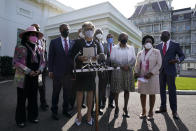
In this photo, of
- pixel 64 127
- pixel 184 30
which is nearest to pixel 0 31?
pixel 64 127

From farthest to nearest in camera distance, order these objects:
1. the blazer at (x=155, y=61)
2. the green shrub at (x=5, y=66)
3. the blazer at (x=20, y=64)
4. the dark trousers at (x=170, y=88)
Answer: the green shrub at (x=5, y=66) → the dark trousers at (x=170, y=88) → the blazer at (x=155, y=61) → the blazer at (x=20, y=64)

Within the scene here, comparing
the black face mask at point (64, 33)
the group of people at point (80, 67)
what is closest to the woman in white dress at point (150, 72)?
the group of people at point (80, 67)

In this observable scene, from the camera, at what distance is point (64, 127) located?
8.97 feet

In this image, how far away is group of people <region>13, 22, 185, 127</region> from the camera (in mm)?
2768

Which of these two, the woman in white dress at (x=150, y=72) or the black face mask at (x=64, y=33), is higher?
the black face mask at (x=64, y=33)

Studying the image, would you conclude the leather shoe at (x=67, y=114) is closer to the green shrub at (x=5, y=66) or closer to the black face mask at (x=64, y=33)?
the black face mask at (x=64, y=33)

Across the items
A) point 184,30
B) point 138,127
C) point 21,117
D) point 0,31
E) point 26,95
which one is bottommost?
point 138,127

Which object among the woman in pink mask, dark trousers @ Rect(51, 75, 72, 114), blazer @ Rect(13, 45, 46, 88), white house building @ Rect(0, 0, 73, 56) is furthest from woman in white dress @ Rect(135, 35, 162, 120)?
white house building @ Rect(0, 0, 73, 56)

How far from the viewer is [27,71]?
269 centimetres

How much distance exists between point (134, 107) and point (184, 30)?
165ft

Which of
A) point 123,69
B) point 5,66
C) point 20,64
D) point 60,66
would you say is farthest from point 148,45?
point 5,66

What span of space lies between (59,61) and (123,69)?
1582 millimetres

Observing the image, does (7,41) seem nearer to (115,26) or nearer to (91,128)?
(115,26)

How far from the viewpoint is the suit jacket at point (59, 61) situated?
3.23 m
